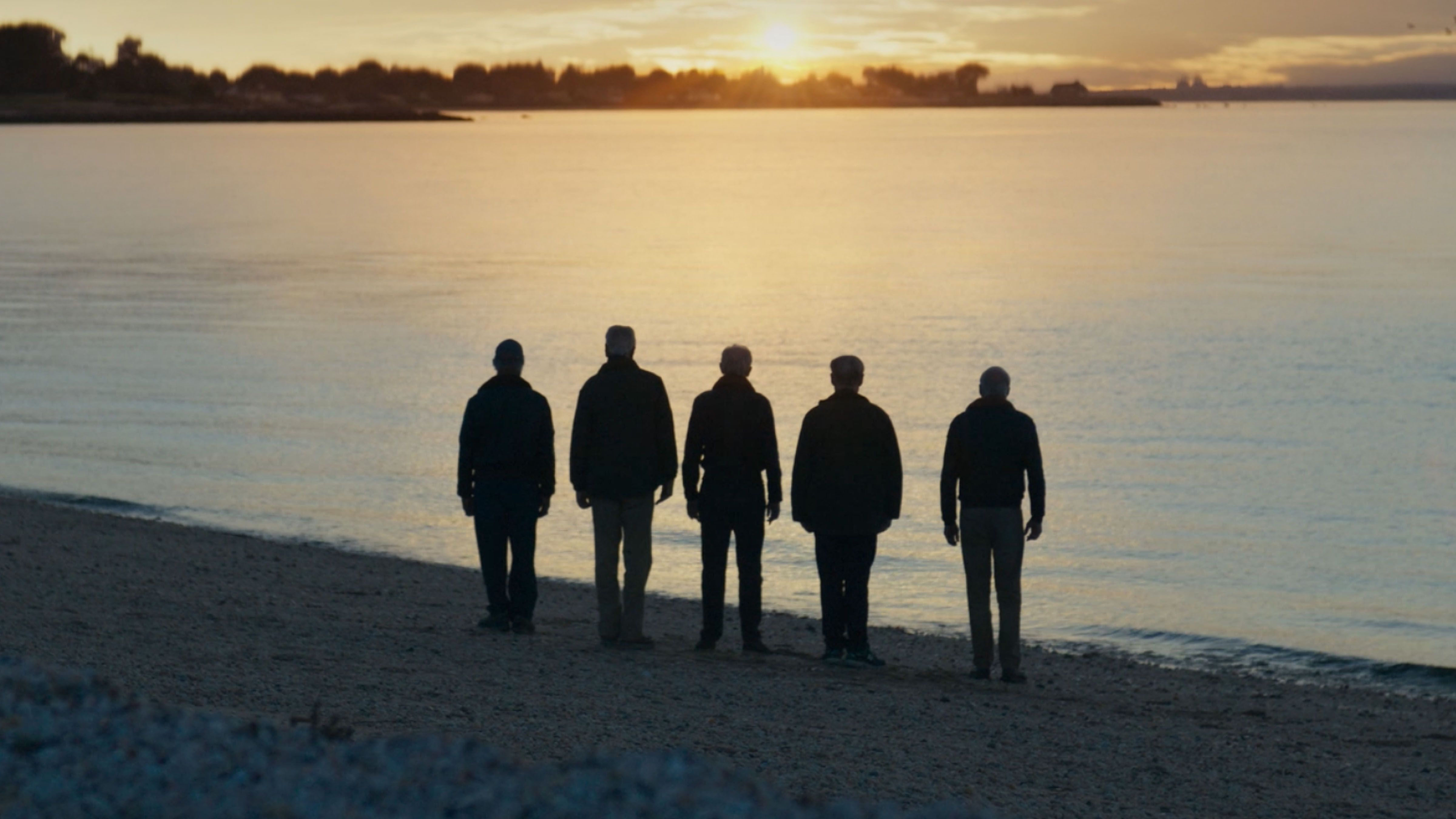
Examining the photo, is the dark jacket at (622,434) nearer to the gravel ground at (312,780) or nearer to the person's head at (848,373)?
the person's head at (848,373)

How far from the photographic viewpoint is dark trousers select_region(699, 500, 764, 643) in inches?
368

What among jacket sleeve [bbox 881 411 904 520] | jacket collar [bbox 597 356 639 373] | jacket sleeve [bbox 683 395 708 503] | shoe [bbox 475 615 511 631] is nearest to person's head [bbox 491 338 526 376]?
jacket collar [bbox 597 356 639 373]

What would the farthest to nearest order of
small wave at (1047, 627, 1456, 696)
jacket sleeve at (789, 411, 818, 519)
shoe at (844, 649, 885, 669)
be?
1. small wave at (1047, 627, 1456, 696)
2. shoe at (844, 649, 885, 669)
3. jacket sleeve at (789, 411, 818, 519)

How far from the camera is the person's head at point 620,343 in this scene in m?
9.19

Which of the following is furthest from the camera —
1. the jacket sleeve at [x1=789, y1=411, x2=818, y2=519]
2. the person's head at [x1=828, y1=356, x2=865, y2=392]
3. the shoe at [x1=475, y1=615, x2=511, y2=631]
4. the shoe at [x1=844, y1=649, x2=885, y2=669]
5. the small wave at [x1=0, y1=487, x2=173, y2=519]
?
the small wave at [x1=0, y1=487, x2=173, y2=519]

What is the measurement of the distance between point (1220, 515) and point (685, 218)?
5981cm

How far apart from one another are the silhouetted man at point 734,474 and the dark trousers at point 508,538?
1057 millimetres

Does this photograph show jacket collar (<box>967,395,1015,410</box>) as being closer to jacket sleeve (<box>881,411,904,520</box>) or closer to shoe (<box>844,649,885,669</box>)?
jacket sleeve (<box>881,411,904,520</box>)

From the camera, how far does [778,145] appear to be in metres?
199

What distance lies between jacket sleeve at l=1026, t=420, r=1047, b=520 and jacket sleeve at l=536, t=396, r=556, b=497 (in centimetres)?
288

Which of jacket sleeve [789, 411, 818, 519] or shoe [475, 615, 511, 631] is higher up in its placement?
jacket sleeve [789, 411, 818, 519]

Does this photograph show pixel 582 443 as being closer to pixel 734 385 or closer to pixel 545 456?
pixel 545 456

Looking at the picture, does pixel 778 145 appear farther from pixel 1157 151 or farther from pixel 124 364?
pixel 124 364

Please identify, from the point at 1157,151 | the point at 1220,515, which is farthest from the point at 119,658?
Result: the point at 1157,151
